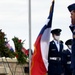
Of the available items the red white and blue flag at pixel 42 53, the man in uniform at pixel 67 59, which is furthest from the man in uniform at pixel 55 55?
the man in uniform at pixel 67 59

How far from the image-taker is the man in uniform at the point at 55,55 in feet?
38.8

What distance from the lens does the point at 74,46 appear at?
7.40 m

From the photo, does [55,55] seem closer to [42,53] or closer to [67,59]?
[42,53]

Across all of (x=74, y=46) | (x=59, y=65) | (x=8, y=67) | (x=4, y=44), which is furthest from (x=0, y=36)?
(x=74, y=46)

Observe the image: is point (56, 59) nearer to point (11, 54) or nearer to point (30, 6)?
point (30, 6)

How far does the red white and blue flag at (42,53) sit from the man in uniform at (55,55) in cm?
16

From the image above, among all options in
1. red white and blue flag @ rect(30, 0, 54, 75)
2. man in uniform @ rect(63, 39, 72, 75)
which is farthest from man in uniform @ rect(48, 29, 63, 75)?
man in uniform @ rect(63, 39, 72, 75)

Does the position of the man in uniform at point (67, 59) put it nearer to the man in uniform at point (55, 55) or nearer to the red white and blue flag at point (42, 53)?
the man in uniform at point (55, 55)

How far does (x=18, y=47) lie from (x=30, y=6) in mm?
4413

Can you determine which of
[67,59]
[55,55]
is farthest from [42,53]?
[67,59]

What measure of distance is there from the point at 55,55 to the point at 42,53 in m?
0.43

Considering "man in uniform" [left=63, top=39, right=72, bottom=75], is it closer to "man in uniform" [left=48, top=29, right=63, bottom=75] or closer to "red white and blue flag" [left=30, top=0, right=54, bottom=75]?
"man in uniform" [left=48, top=29, right=63, bottom=75]

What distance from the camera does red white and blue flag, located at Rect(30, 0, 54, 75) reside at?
11602 millimetres

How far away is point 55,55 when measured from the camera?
11969mm
